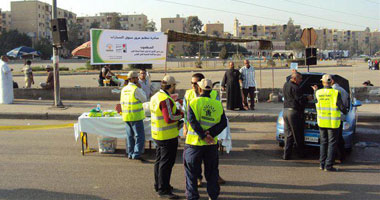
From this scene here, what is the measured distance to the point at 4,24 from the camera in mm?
149500

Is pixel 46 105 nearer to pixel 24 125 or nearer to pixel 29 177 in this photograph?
pixel 24 125

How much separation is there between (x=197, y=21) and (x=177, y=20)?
33.0 meters

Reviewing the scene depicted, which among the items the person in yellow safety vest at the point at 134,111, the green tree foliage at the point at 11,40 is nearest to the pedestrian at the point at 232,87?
the person in yellow safety vest at the point at 134,111

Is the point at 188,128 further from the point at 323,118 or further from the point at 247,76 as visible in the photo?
the point at 247,76

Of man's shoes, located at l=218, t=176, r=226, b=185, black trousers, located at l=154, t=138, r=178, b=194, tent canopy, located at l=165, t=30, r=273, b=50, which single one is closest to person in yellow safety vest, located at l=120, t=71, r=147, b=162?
black trousers, located at l=154, t=138, r=178, b=194

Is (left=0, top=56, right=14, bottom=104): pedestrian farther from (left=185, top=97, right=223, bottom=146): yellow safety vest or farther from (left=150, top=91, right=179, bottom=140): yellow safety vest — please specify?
(left=185, top=97, right=223, bottom=146): yellow safety vest

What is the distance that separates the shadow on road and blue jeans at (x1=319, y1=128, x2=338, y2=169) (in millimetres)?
4203

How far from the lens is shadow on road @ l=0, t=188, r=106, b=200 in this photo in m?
6.02

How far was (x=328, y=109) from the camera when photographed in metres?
7.62

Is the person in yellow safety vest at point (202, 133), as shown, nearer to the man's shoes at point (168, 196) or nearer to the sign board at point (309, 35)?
the man's shoes at point (168, 196)

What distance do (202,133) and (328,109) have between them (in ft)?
11.0

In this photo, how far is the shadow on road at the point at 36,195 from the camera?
602 cm

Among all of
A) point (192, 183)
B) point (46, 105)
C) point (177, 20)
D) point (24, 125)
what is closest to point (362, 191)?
point (192, 183)

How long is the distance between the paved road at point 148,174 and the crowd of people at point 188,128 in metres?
0.61
